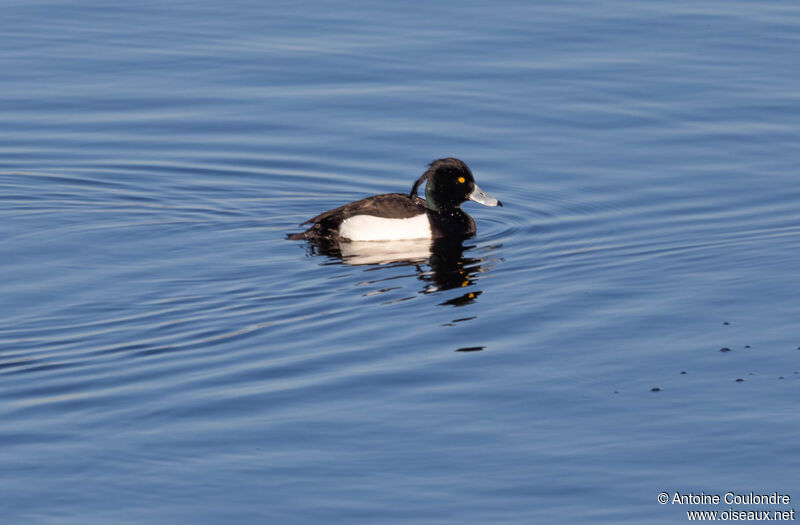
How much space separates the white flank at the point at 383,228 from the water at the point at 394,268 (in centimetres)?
58

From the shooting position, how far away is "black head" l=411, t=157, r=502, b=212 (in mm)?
14742

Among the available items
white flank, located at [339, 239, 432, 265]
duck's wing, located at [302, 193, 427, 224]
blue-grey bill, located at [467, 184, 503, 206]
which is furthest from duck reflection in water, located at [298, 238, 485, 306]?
blue-grey bill, located at [467, 184, 503, 206]

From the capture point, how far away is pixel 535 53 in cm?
1988

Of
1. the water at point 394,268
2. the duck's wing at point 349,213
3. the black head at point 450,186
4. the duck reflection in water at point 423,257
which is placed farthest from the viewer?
the black head at point 450,186

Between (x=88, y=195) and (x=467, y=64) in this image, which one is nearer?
(x=88, y=195)

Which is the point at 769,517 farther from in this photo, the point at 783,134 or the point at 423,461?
the point at 783,134

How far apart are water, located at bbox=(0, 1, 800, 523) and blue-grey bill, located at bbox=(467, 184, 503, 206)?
0.26 metres

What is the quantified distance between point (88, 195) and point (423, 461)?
759cm

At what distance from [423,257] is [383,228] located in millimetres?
661

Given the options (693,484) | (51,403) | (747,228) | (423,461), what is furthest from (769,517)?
(747,228)

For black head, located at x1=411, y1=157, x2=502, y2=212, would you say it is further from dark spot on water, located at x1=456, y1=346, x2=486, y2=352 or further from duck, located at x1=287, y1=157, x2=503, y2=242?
dark spot on water, located at x1=456, y1=346, x2=486, y2=352

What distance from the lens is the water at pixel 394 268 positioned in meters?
8.41

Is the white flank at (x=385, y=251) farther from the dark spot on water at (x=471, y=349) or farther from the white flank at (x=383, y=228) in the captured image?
the dark spot on water at (x=471, y=349)

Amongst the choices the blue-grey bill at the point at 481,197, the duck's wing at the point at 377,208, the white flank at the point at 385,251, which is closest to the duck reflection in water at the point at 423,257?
the white flank at the point at 385,251
